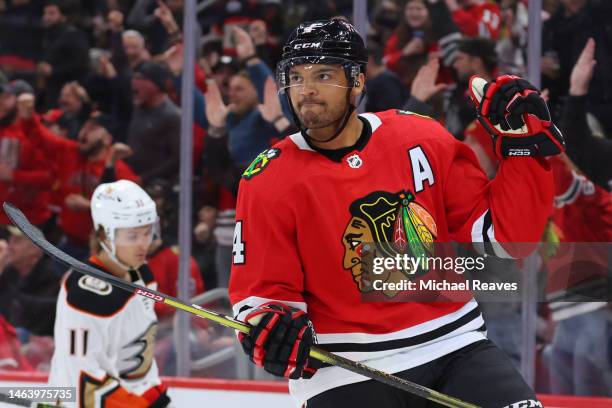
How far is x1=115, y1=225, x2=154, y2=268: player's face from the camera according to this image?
306 cm

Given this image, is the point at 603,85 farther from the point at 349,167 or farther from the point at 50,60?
the point at 50,60

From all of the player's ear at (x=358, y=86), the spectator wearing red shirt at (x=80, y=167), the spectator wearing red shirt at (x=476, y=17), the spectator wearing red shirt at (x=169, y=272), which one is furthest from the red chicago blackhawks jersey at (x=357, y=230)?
the spectator wearing red shirt at (x=80, y=167)

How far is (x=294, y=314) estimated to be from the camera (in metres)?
1.96

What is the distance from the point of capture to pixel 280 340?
1.94 metres

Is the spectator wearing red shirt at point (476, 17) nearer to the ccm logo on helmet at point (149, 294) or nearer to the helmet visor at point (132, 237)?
the helmet visor at point (132, 237)

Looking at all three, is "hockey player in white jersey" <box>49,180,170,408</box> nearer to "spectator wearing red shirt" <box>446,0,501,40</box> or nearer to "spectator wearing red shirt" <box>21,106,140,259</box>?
"spectator wearing red shirt" <box>21,106,140,259</box>

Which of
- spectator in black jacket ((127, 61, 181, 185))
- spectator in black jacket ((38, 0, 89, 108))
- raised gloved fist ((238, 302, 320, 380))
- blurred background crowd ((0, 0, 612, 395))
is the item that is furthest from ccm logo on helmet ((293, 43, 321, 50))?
spectator in black jacket ((38, 0, 89, 108))

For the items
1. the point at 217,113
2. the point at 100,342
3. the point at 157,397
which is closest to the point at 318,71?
the point at 100,342

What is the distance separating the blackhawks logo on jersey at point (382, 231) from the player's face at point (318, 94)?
7.1 inches

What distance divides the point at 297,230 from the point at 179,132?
195 centimetres

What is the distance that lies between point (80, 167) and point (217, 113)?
0.63 meters

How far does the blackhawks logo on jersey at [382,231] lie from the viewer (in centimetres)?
205

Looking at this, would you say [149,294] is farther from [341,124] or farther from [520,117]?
[520,117]

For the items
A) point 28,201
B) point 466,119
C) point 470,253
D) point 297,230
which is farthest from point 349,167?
point 28,201
